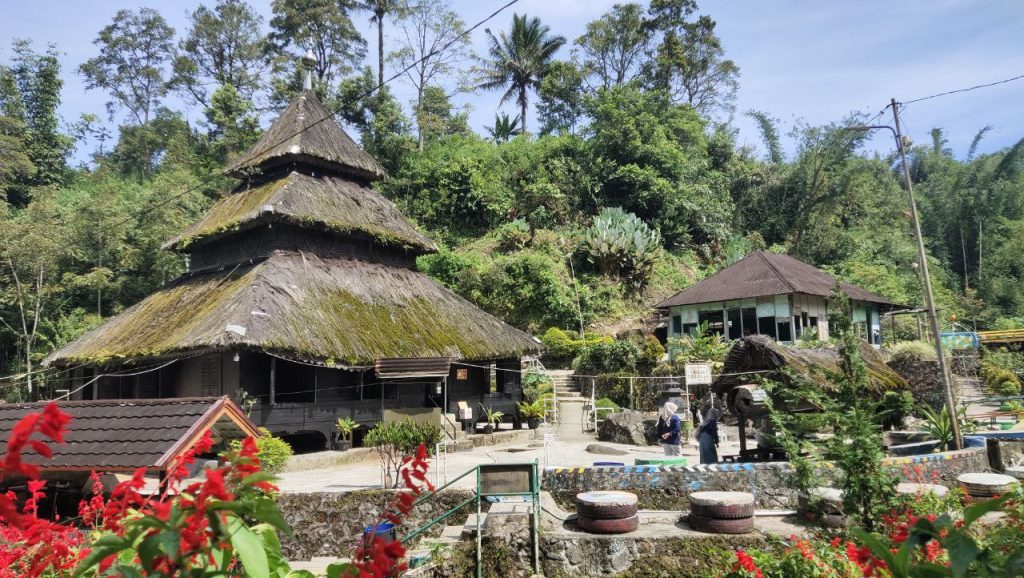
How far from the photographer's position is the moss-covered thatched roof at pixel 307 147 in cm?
1972

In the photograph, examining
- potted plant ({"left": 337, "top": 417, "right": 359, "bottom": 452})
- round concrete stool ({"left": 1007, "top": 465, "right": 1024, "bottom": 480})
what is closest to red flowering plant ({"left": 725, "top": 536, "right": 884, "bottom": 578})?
round concrete stool ({"left": 1007, "top": 465, "right": 1024, "bottom": 480})

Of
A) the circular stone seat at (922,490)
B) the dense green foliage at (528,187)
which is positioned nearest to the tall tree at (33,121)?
the dense green foliage at (528,187)

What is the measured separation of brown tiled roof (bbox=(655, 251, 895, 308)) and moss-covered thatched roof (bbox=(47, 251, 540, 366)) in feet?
31.8

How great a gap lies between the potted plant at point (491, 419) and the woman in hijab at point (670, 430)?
22.9ft

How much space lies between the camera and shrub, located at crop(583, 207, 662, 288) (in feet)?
103

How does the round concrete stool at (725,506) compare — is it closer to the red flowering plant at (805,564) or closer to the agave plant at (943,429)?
the red flowering plant at (805,564)

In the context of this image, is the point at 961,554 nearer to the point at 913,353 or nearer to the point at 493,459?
the point at 493,459

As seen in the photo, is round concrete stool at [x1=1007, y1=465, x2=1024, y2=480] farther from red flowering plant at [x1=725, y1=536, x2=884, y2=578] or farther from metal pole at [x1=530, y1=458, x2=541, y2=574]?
metal pole at [x1=530, y1=458, x2=541, y2=574]

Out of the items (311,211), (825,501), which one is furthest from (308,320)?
(825,501)

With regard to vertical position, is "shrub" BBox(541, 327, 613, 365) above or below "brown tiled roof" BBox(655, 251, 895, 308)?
below

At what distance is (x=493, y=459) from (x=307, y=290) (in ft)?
21.7

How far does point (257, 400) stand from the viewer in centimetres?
1484

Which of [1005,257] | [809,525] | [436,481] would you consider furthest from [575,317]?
[1005,257]

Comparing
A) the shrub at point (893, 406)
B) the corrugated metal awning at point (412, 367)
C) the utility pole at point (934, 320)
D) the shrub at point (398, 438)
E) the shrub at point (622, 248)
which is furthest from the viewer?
the shrub at point (622, 248)
